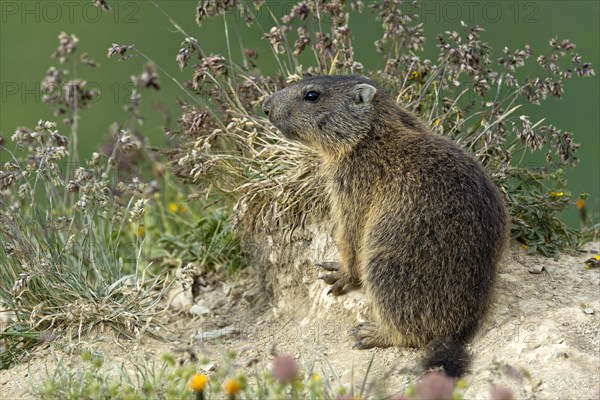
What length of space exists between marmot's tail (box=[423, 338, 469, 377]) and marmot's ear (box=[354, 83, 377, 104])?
1700 mm

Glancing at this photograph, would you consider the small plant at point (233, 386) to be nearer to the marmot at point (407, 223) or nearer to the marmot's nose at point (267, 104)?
the marmot at point (407, 223)

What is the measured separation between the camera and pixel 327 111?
6.26m

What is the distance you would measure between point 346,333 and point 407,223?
0.92m

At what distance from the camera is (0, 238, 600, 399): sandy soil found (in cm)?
501

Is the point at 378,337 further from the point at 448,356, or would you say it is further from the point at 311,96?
the point at 311,96

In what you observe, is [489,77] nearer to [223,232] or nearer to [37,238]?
[223,232]

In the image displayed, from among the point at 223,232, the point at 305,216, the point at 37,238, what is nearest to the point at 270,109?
the point at 305,216

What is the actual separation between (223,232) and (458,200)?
7.89ft

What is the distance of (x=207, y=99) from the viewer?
7.35 meters

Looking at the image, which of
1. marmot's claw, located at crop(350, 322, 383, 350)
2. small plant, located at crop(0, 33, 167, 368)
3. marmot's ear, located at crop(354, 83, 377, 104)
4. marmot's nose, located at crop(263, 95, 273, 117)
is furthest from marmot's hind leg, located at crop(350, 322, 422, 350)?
marmot's nose, located at crop(263, 95, 273, 117)

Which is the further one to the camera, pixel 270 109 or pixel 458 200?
pixel 270 109

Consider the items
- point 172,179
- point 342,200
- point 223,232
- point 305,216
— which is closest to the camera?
point 342,200

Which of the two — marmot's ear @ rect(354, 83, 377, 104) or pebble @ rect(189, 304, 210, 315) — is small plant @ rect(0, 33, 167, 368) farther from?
marmot's ear @ rect(354, 83, 377, 104)

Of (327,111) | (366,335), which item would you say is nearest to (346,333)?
(366,335)
